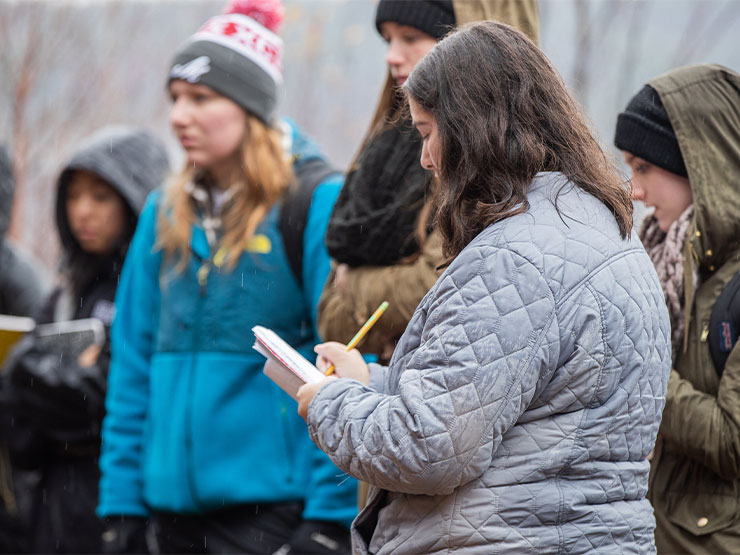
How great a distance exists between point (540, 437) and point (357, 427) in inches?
15.4

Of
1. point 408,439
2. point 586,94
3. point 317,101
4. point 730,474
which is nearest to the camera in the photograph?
point 408,439

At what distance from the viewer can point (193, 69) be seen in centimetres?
419

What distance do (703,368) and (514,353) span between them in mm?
1232

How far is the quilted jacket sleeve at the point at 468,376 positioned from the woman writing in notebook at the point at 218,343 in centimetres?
158

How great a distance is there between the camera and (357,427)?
2.23 meters

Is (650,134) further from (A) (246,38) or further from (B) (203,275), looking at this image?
(A) (246,38)

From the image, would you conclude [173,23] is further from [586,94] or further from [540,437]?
[540,437]

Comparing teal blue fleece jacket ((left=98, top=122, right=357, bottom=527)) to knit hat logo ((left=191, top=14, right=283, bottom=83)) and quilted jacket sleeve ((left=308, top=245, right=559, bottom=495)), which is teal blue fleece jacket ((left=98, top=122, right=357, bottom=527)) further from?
quilted jacket sleeve ((left=308, top=245, right=559, bottom=495))

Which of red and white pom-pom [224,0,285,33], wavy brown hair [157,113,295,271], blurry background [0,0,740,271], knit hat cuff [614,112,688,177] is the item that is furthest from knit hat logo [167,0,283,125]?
blurry background [0,0,740,271]

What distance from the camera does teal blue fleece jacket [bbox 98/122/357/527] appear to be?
3762 mm

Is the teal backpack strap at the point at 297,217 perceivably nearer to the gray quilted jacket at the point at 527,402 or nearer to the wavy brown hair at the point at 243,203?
the wavy brown hair at the point at 243,203

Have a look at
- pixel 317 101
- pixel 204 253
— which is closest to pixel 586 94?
pixel 317 101

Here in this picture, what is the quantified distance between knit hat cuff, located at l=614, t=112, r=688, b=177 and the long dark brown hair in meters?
1.02

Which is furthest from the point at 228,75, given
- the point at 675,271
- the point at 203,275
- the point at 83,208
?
the point at 675,271
